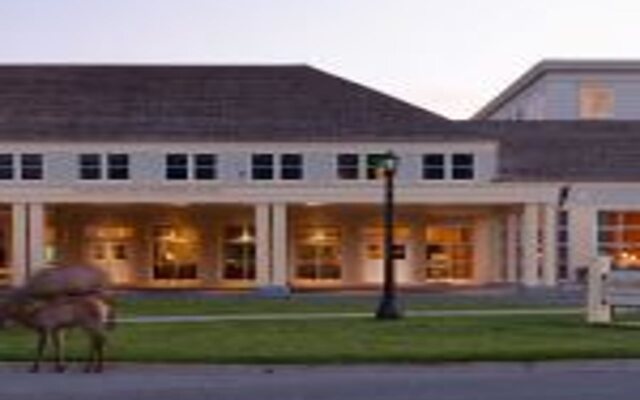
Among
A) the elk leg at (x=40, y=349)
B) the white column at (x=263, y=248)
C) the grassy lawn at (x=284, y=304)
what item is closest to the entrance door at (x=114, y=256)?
the white column at (x=263, y=248)

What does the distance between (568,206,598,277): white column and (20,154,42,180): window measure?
64.7 ft

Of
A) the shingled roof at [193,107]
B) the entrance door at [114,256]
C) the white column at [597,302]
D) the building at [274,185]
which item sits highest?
the shingled roof at [193,107]

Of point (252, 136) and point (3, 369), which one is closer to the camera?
point (3, 369)

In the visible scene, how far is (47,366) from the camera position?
23094mm

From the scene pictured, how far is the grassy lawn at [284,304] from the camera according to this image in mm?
40000

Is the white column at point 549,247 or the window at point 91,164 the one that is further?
the window at point 91,164

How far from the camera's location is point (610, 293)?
32625 mm

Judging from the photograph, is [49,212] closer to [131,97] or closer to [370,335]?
[131,97]

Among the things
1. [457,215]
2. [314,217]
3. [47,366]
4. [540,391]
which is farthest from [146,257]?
[540,391]

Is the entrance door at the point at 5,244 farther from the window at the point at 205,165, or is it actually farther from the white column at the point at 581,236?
the white column at the point at 581,236

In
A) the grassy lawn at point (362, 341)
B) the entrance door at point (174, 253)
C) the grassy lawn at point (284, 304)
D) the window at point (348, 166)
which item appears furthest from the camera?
the entrance door at point (174, 253)

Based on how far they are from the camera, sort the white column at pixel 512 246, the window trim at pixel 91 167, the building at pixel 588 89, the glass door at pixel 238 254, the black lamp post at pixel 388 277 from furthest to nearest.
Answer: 1. the building at pixel 588 89
2. the glass door at pixel 238 254
3. the white column at pixel 512 246
4. the window trim at pixel 91 167
5. the black lamp post at pixel 388 277

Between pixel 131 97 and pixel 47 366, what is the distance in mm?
38110

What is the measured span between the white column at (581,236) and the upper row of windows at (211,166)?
5.64m
